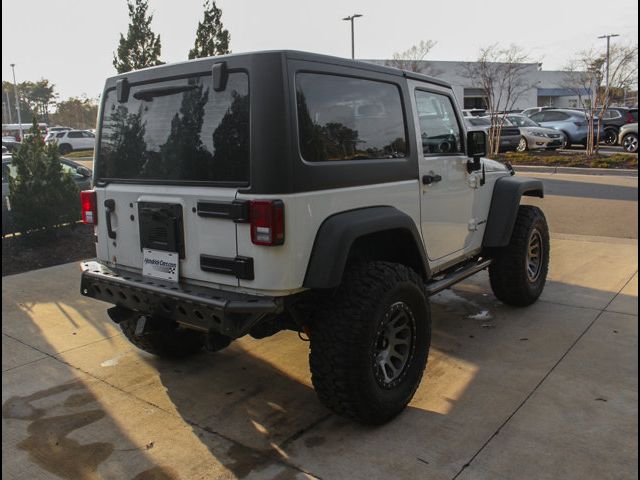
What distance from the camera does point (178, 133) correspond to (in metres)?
3.26

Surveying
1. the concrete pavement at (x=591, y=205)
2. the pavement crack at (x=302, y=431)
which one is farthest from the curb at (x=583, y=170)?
the pavement crack at (x=302, y=431)

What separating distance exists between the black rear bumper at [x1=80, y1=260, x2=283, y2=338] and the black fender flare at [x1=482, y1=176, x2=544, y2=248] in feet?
8.28

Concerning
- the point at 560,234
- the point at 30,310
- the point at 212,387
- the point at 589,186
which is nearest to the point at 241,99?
the point at 212,387

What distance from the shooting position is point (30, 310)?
5293 millimetres

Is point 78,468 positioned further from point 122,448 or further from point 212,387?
point 212,387

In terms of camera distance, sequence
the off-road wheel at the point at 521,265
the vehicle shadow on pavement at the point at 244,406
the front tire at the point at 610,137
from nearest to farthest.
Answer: the vehicle shadow on pavement at the point at 244,406 → the off-road wheel at the point at 521,265 → the front tire at the point at 610,137

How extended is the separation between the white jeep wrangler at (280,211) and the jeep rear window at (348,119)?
1cm

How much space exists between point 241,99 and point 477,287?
A: 385 centimetres

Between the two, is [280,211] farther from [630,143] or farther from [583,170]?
[630,143]

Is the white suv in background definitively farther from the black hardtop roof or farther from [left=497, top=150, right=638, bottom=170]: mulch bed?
the black hardtop roof

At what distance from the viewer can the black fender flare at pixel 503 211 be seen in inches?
188

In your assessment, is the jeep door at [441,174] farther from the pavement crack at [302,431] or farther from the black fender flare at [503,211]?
the pavement crack at [302,431]

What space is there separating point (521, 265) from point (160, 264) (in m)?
3.10

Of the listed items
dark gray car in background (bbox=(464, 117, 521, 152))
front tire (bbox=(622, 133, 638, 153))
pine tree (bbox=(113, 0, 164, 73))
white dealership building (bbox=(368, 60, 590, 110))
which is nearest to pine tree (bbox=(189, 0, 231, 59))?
pine tree (bbox=(113, 0, 164, 73))
